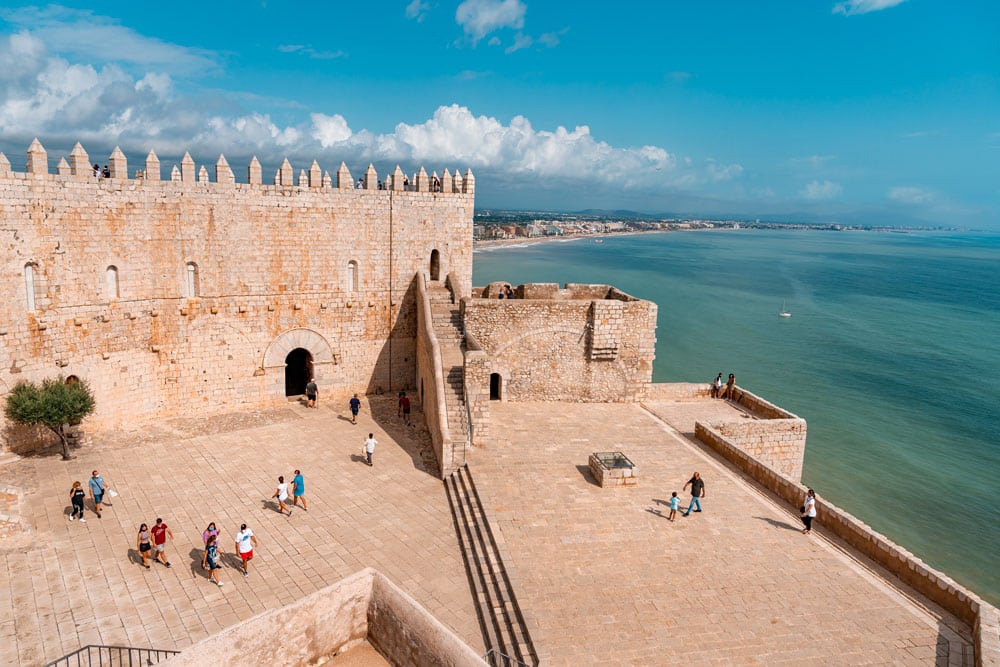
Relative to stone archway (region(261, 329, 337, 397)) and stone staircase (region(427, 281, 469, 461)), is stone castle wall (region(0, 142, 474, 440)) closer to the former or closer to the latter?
stone archway (region(261, 329, 337, 397))

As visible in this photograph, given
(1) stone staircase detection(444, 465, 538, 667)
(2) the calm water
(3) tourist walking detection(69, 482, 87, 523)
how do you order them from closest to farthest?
1. (1) stone staircase detection(444, 465, 538, 667)
2. (3) tourist walking detection(69, 482, 87, 523)
3. (2) the calm water

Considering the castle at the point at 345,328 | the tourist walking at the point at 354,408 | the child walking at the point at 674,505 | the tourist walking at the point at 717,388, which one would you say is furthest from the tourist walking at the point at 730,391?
the tourist walking at the point at 354,408

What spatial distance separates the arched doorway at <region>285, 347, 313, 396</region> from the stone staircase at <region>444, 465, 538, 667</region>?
9.57 m

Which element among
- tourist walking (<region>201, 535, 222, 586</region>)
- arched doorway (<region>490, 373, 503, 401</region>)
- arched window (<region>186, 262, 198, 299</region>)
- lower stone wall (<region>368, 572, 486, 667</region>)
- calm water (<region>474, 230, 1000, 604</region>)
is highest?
arched window (<region>186, 262, 198, 299</region>)

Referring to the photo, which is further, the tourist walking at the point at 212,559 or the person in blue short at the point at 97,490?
the person in blue short at the point at 97,490

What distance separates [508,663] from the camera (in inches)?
352

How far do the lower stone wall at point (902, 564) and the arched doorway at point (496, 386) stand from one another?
290 inches

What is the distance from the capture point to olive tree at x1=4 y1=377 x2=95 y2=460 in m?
14.1

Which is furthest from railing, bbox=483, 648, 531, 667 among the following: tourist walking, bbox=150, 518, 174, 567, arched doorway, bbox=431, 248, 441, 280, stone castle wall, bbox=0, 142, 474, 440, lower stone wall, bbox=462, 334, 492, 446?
arched doorway, bbox=431, 248, 441, 280

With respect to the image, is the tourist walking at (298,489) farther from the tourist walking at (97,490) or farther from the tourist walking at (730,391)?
the tourist walking at (730,391)

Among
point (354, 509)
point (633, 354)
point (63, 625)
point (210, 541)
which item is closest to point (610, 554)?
point (354, 509)

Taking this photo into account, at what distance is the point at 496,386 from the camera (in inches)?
801

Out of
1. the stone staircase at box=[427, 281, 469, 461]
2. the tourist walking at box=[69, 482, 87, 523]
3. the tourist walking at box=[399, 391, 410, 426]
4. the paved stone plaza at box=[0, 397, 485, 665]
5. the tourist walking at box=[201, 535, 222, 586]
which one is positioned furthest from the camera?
the tourist walking at box=[399, 391, 410, 426]

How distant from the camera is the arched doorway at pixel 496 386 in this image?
20.2 metres
